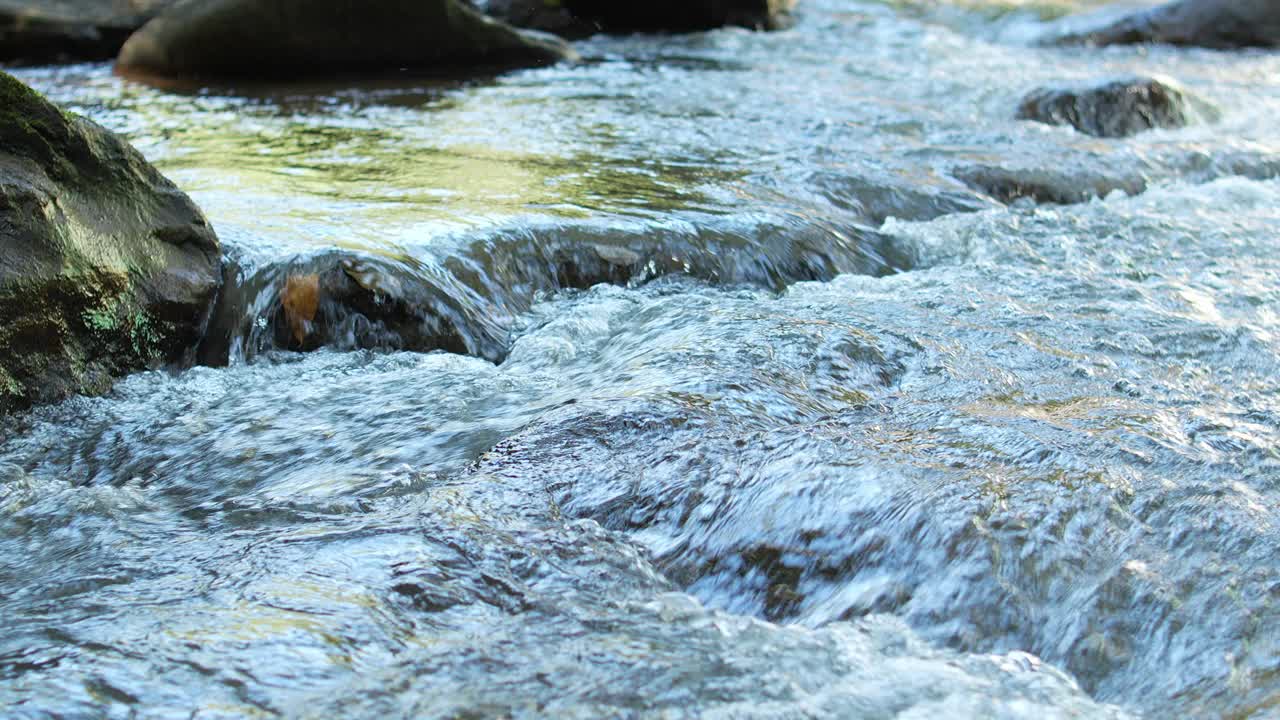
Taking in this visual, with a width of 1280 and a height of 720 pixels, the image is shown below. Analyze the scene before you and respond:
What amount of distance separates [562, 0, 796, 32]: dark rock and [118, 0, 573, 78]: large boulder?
3.31 metres

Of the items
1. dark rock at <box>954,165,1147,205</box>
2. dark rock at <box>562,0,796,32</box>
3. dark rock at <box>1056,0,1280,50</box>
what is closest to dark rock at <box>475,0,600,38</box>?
dark rock at <box>562,0,796,32</box>

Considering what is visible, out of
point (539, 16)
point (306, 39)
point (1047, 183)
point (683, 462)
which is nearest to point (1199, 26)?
point (539, 16)

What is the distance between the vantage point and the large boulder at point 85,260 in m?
3.08

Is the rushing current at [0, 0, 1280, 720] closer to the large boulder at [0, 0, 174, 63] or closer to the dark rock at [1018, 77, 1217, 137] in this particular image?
the dark rock at [1018, 77, 1217, 137]

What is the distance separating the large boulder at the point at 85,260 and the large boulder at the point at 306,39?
16.9 feet

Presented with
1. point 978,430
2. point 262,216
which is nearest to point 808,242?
point 978,430

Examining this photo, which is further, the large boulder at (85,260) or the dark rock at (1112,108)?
the dark rock at (1112,108)

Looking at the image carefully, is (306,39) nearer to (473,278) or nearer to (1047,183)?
(473,278)

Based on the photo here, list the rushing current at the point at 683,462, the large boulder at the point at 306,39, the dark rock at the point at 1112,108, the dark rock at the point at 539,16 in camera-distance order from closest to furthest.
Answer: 1. the rushing current at the point at 683,462
2. the dark rock at the point at 1112,108
3. the large boulder at the point at 306,39
4. the dark rock at the point at 539,16

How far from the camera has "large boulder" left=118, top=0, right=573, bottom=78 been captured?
827 centimetres

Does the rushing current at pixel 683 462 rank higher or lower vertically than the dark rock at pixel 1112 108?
lower

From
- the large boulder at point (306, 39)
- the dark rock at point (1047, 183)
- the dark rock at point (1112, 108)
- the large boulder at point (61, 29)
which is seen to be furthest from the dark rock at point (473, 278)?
the large boulder at point (61, 29)

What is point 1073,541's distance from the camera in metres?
2.15

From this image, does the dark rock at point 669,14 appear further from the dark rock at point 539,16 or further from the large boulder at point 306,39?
the large boulder at point 306,39
